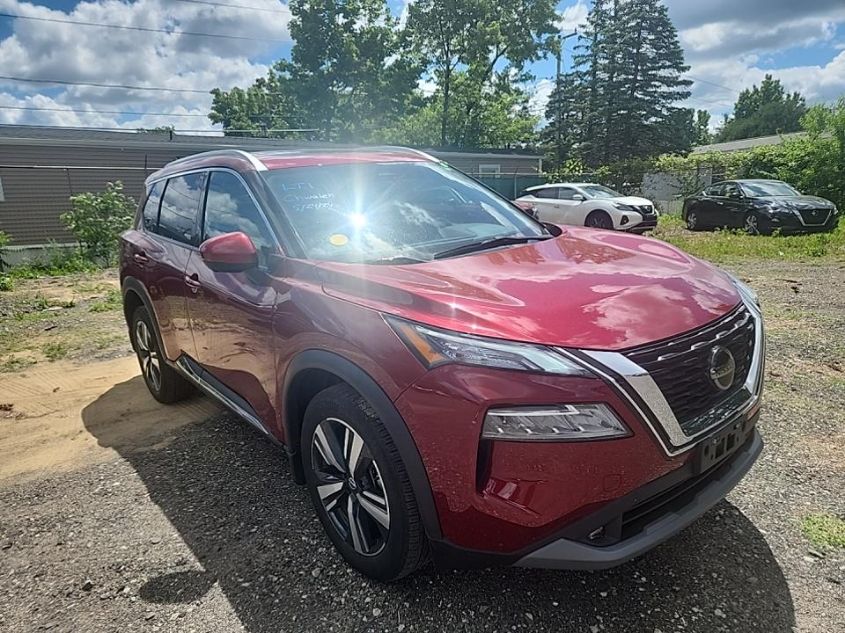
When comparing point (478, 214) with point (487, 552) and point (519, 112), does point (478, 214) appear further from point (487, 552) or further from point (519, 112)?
point (519, 112)

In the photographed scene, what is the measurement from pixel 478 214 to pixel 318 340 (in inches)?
55.5

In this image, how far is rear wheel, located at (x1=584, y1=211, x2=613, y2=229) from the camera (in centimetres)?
1488

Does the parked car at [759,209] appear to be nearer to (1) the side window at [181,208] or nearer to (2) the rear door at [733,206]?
(2) the rear door at [733,206]

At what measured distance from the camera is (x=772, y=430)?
3.45 m

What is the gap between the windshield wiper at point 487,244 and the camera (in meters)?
2.64

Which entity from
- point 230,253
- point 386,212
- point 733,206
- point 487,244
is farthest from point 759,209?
point 230,253

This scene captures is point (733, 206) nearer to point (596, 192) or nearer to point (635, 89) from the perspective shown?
point (596, 192)

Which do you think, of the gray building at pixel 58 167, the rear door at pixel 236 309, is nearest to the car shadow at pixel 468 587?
the rear door at pixel 236 309

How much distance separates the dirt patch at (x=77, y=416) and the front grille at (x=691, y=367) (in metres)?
3.20

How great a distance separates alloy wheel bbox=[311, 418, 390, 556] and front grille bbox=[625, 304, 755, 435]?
1.01m

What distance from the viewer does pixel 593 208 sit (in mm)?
15148

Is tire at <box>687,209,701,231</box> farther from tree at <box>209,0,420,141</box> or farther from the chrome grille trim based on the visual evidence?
tree at <box>209,0,420,141</box>

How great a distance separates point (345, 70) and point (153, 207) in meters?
32.4

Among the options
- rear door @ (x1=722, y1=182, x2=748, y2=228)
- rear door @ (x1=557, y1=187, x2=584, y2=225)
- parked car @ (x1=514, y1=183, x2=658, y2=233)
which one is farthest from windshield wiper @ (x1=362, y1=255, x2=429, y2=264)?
rear door @ (x1=722, y1=182, x2=748, y2=228)
